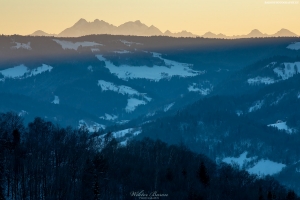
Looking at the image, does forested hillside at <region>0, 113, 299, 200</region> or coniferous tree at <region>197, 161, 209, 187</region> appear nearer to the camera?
forested hillside at <region>0, 113, 299, 200</region>

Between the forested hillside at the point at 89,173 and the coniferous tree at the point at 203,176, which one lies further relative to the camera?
the coniferous tree at the point at 203,176

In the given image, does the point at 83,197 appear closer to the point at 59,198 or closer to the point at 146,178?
the point at 59,198

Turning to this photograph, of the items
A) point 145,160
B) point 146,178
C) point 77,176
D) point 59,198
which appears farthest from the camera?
point 145,160

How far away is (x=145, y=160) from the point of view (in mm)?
181375

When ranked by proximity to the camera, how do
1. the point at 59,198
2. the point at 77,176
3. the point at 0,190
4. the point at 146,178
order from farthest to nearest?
the point at 146,178 → the point at 77,176 → the point at 59,198 → the point at 0,190

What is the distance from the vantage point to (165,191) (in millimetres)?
154625

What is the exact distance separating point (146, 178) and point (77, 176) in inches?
625

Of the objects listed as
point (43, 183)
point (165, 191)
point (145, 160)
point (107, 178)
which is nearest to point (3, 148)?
point (43, 183)

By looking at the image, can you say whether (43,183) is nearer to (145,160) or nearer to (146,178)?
(146,178)

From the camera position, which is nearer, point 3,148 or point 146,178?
point 3,148

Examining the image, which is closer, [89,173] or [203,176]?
[89,173]

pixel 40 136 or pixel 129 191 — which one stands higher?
pixel 40 136

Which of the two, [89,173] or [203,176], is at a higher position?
[89,173]

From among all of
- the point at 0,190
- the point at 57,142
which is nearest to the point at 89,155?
the point at 57,142
